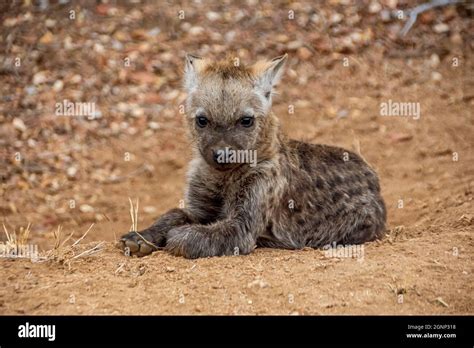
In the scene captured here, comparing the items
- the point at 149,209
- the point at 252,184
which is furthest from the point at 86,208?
the point at 252,184

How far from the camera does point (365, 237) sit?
7.16m

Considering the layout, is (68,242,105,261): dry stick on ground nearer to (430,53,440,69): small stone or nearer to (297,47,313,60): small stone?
(297,47,313,60): small stone

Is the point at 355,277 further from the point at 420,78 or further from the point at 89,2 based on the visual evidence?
the point at 89,2

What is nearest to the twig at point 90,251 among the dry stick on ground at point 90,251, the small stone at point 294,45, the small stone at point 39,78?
the dry stick on ground at point 90,251

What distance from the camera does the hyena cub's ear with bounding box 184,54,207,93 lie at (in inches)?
265

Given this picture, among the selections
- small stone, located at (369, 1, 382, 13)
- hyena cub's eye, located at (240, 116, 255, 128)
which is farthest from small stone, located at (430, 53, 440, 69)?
hyena cub's eye, located at (240, 116, 255, 128)

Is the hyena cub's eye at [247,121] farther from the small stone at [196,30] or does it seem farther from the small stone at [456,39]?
the small stone at [456,39]

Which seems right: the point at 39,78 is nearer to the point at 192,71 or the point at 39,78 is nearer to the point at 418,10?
the point at 192,71

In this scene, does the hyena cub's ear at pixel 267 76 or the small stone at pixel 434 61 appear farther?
the small stone at pixel 434 61

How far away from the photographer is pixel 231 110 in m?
6.21

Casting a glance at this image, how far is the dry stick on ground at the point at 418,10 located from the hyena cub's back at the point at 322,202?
650 cm

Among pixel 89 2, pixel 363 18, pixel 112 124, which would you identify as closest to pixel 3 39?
pixel 89 2

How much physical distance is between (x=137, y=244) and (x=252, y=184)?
1230 millimetres

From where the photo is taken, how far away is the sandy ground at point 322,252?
4957 millimetres
